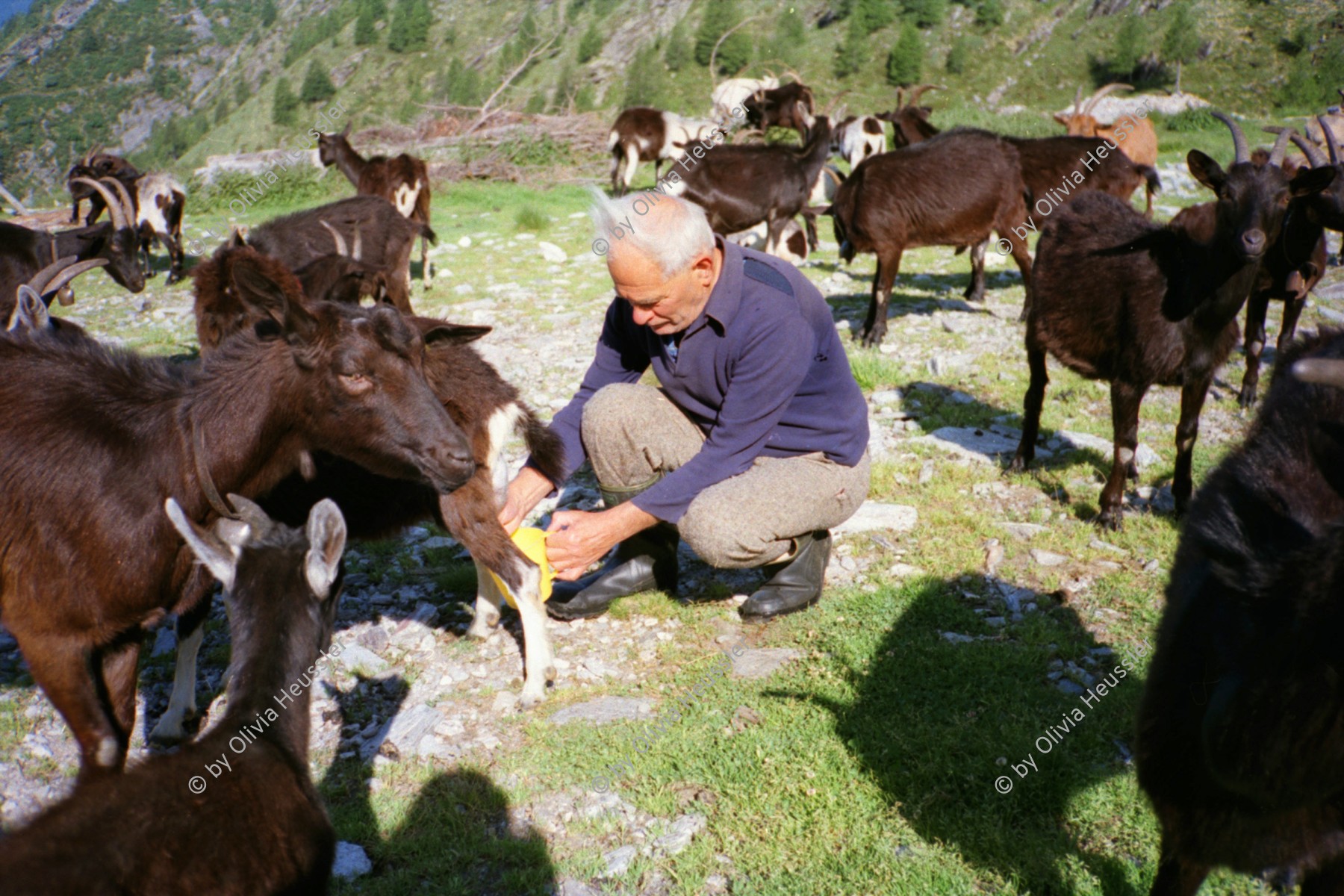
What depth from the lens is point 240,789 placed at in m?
1.97

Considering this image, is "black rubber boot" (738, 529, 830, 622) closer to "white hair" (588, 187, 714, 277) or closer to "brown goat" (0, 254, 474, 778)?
"white hair" (588, 187, 714, 277)

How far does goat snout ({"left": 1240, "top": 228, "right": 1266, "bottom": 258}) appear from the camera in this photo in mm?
4438

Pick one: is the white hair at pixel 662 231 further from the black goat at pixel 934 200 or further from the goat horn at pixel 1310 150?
the goat horn at pixel 1310 150

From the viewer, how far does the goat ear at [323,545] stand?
2.28 m

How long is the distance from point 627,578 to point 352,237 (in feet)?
19.9

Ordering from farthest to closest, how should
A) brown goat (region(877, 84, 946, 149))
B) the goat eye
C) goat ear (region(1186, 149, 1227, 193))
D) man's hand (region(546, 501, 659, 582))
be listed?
brown goat (region(877, 84, 946, 149))
goat ear (region(1186, 149, 1227, 193))
man's hand (region(546, 501, 659, 582))
the goat eye

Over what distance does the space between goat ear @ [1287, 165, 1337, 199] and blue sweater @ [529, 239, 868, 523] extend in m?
2.85

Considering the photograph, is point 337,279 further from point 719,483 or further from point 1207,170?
point 1207,170

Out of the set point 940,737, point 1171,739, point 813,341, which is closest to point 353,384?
point 813,341

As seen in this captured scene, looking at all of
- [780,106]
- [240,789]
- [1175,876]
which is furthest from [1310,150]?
[780,106]

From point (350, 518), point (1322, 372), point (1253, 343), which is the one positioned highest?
point (1322, 372)

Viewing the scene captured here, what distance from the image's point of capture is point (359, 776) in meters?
3.09

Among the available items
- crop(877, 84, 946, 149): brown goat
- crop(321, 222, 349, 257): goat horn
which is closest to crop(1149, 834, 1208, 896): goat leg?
crop(321, 222, 349, 257): goat horn

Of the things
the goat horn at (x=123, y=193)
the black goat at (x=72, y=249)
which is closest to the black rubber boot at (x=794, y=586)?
the black goat at (x=72, y=249)
